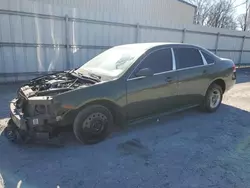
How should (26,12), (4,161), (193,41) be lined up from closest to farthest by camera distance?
1. (4,161)
2. (26,12)
3. (193,41)

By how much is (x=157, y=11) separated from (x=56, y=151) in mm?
14719

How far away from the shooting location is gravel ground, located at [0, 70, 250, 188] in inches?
109

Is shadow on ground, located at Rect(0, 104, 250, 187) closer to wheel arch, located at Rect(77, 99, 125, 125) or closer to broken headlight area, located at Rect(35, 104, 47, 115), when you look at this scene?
wheel arch, located at Rect(77, 99, 125, 125)

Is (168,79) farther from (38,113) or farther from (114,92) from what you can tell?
(38,113)

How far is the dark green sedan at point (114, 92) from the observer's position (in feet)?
10.7

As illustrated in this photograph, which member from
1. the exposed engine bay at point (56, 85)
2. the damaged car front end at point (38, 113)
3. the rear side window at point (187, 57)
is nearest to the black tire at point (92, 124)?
the damaged car front end at point (38, 113)

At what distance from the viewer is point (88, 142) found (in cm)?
358

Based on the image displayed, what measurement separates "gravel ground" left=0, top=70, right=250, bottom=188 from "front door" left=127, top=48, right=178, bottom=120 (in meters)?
0.48

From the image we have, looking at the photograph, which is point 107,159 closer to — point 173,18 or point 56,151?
point 56,151

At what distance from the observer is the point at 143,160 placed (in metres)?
3.23

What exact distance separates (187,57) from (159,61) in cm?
88

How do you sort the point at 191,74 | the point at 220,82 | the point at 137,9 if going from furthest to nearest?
the point at 137,9 < the point at 220,82 < the point at 191,74

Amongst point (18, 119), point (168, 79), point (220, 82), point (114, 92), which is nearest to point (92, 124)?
point (114, 92)

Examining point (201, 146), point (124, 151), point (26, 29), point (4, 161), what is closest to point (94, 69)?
point (124, 151)
